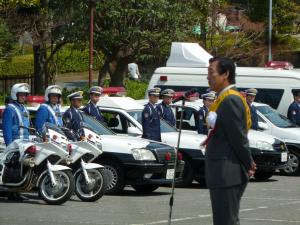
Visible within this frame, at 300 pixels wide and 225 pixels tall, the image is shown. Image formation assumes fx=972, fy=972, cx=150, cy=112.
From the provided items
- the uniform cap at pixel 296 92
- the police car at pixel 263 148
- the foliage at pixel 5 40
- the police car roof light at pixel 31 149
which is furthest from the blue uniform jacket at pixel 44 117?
the foliage at pixel 5 40

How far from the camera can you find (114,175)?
1584 centimetres

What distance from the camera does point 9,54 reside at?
35281 millimetres

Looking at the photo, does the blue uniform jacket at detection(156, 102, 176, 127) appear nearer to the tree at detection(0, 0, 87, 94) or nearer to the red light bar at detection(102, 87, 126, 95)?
the red light bar at detection(102, 87, 126, 95)

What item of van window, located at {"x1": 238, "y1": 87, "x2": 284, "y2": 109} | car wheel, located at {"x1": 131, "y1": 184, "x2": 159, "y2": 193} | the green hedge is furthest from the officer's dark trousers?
the green hedge

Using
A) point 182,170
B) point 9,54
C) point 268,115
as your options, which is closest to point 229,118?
point 182,170

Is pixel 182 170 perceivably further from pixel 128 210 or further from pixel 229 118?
pixel 229 118

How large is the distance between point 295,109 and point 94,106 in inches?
257

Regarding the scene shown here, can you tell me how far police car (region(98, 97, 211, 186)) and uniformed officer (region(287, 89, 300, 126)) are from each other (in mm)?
4654

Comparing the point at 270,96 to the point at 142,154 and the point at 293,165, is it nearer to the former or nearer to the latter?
the point at 293,165

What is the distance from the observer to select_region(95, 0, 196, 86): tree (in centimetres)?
3128

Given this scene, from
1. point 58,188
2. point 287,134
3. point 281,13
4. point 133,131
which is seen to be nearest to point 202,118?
point 133,131

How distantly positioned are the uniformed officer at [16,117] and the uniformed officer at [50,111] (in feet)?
0.95

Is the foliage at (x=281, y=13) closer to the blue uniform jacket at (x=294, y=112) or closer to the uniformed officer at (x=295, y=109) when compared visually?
the uniformed officer at (x=295, y=109)

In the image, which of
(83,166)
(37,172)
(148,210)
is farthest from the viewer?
(83,166)
